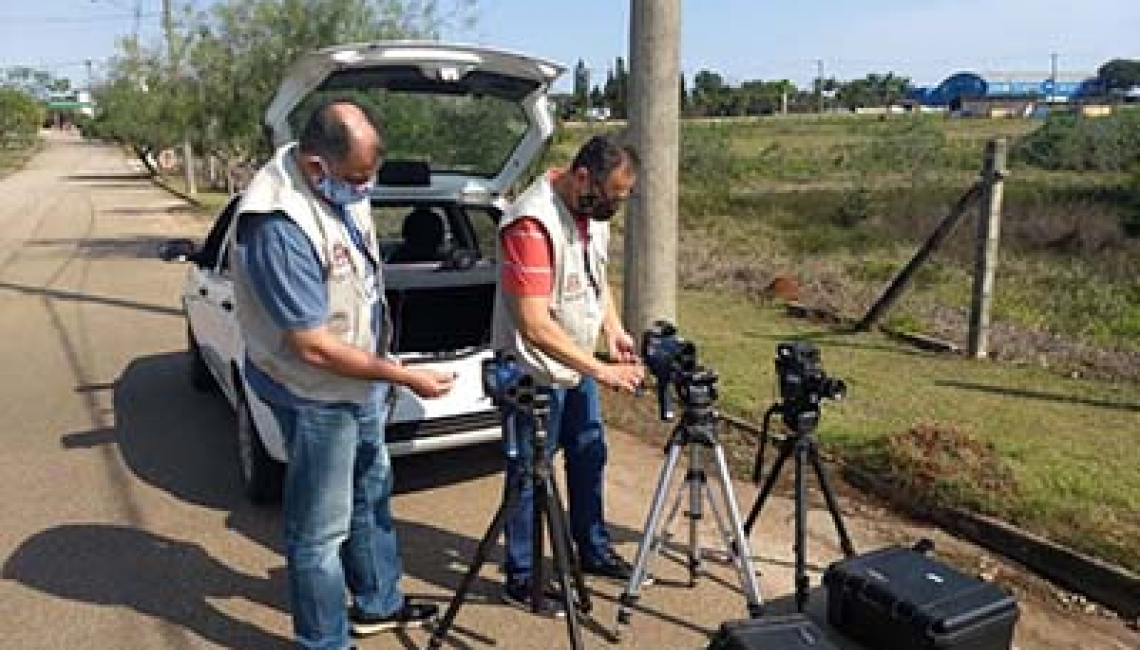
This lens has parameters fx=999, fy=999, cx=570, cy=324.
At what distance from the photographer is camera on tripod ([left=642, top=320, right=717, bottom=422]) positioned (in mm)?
3670

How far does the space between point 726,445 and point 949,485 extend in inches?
53.7

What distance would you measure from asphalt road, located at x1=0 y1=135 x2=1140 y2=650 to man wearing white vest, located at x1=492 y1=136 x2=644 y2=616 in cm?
42

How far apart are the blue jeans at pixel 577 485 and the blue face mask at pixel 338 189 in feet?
3.67

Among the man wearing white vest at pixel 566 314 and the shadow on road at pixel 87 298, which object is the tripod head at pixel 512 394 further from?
the shadow on road at pixel 87 298

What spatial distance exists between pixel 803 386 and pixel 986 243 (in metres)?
4.36

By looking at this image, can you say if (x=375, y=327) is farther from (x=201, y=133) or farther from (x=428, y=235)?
(x=201, y=133)

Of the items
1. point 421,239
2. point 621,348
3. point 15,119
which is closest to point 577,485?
point 621,348

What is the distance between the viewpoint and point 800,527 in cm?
377

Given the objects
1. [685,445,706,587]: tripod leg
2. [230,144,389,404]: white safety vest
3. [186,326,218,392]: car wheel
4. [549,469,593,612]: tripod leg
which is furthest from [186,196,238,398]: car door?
[685,445,706,587]: tripod leg

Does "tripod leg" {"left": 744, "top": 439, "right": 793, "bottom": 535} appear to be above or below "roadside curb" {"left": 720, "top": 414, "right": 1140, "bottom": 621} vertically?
above

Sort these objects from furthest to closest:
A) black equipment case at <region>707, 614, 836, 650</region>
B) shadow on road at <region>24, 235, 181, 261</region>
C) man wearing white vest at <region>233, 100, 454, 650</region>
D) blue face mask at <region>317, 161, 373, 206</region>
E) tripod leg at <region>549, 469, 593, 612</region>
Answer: shadow on road at <region>24, 235, 181, 261</region>
tripod leg at <region>549, 469, 593, 612</region>
blue face mask at <region>317, 161, 373, 206</region>
man wearing white vest at <region>233, 100, 454, 650</region>
black equipment case at <region>707, 614, 836, 650</region>

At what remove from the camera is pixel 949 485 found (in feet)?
15.9

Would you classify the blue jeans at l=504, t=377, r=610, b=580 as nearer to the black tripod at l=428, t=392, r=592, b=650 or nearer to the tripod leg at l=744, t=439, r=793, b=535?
the black tripod at l=428, t=392, r=592, b=650

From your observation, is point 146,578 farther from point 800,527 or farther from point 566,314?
point 800,527
